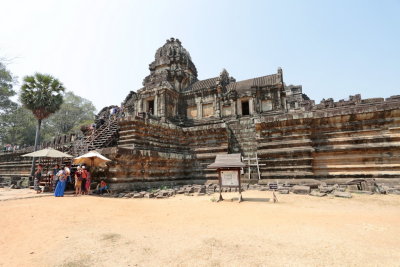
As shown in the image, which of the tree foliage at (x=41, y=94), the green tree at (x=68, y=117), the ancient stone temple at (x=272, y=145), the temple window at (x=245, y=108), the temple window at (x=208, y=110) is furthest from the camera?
the green tree at (x=68, y=117)

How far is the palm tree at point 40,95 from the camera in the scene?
20969mm

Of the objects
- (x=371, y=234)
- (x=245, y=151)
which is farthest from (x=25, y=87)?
(x=371, y=234)

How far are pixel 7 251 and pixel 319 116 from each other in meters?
15.4

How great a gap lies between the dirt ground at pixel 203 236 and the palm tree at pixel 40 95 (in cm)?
1726

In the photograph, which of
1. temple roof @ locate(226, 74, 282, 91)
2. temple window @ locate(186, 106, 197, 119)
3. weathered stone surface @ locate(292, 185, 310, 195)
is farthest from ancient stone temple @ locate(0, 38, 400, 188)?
temple window @ locate(186, 106, 197, 119)

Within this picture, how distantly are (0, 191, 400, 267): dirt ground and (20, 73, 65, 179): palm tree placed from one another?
17263 millimetres

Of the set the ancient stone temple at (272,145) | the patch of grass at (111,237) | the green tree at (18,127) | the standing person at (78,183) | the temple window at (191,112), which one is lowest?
the patch of grass at (111,237)

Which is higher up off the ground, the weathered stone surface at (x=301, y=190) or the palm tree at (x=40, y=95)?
the palm tree at (x=40, y=95)

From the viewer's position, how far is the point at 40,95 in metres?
21.3

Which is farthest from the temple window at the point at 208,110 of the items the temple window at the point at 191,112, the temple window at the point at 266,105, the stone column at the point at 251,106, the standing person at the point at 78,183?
the standing person at the point at 78,183

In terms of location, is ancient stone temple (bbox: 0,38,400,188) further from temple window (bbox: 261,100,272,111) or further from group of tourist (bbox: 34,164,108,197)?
temple window (bbox: 261,100,272,111)

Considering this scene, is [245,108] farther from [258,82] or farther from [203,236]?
[203,236]

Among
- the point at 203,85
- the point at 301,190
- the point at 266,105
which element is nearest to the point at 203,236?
the point at 301,190

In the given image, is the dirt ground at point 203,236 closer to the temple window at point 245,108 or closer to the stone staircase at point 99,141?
the stone staircase at point 99,141
